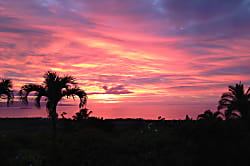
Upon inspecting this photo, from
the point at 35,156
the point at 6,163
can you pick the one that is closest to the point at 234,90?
the point at 35,156

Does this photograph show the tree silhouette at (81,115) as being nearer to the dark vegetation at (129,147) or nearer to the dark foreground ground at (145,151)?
the dark vegetation at (129,147)

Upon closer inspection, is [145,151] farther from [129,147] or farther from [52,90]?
[52,90]

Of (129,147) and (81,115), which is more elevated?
(81,115)

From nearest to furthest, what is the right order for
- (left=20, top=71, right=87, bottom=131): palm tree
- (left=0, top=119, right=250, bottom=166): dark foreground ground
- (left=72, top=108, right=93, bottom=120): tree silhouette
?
(left=0, top=119, right=250, bottom=166): dark foreground ground, (left=20, top=71, right=87, bottom=131): palm tree, (left=72, top=108, right=93, bottom=120): tree silhouette

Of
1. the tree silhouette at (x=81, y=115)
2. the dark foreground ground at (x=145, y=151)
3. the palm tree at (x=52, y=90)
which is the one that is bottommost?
the dark foreground ground at (x=145, y=151)

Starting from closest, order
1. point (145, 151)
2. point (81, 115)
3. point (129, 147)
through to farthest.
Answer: point (145, 151)
point (129, 147)
point (81, 115)

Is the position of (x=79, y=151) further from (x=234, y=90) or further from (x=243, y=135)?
(x=234, y=90)

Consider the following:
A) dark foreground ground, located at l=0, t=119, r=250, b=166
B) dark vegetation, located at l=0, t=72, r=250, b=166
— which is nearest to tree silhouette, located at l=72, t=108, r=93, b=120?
dark vegetation, located at l=0, t=72, r=250, b=166

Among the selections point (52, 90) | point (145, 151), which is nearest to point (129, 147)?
point (145, 151)

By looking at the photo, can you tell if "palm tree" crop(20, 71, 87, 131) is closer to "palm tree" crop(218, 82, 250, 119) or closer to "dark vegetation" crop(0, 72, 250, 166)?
"dark vegetation" crop(0, 72, 250, 166)

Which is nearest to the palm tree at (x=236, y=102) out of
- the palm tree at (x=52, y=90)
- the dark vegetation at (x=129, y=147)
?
the dark vegetation at (x=129, y=147)

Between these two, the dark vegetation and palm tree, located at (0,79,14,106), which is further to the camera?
palm tree, located at (0,79,14,106)

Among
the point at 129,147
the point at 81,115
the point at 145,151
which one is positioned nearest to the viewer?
the point at 145,151

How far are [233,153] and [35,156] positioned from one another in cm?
917
